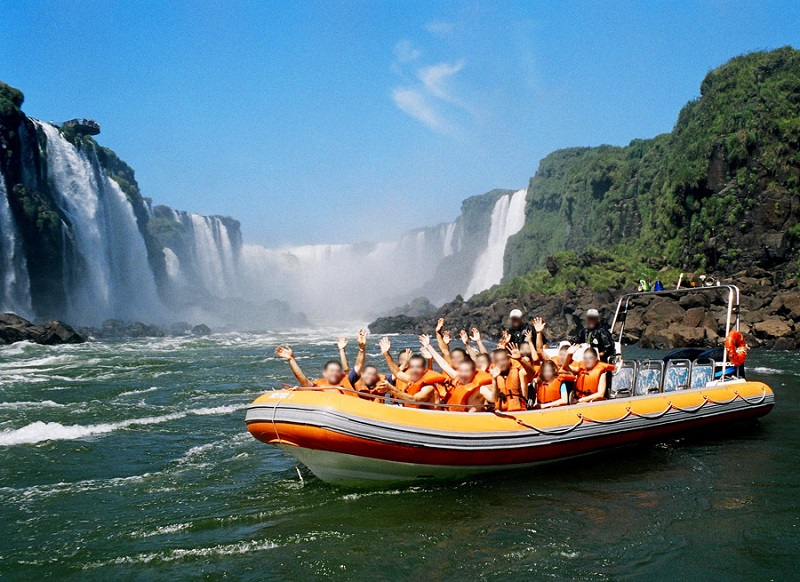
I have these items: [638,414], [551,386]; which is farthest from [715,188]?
[551,386]

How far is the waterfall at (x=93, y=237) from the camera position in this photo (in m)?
49.3

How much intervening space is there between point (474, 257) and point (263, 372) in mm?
82211

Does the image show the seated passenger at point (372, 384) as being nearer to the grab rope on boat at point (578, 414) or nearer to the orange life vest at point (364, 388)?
the orange life vest at point (364, 388)

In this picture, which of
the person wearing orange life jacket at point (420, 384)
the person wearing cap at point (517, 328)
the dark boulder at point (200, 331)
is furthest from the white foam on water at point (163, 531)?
the dark boulder at point (200, 331)

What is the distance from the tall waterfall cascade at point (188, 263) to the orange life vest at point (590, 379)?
142 ft

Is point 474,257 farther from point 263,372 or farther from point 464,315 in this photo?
point 263,372

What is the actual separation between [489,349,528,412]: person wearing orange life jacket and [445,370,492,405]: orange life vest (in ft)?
0.38

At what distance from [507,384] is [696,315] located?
2612 centimetres

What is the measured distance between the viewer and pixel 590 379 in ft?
29.4

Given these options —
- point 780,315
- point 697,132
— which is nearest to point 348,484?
point 780,315

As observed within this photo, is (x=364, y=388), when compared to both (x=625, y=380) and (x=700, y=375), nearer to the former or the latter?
(x=625, y=380)

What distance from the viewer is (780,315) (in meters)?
29.7

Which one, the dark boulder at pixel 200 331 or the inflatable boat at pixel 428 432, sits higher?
the inflatable boat at pixel 428 432

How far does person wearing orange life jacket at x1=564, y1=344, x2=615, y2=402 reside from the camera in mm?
8906
